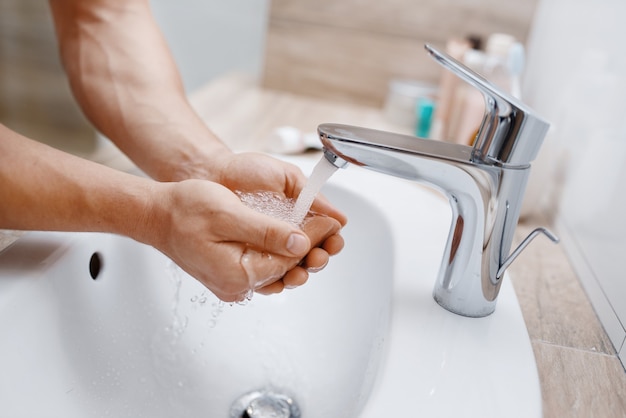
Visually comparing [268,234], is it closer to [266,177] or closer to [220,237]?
[220,237]

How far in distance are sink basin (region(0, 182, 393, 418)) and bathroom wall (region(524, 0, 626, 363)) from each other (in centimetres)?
20

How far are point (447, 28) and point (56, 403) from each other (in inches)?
37.4

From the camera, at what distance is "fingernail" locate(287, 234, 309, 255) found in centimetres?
45

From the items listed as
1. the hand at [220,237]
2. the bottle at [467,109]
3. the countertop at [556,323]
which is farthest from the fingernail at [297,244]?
the bottle at [467,109]

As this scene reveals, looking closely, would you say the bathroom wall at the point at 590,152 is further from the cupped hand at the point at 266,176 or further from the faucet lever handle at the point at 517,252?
the cupped hand at the point at 266,176

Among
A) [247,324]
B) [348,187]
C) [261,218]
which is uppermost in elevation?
[261,218]

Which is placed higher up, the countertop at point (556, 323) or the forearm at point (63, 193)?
the forearm at point (63, 193)

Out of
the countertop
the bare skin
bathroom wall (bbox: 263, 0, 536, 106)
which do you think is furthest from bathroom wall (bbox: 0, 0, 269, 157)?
the bare skin

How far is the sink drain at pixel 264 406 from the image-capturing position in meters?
0.57

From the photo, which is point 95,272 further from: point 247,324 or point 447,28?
point 447,28

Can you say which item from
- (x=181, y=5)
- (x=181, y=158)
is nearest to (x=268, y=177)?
(x=181, y=158)

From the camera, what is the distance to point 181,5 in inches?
58.8

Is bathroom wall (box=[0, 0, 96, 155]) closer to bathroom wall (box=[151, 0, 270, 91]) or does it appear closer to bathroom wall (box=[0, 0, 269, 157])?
bathroom wall (box=[0, 0, 269, 157])

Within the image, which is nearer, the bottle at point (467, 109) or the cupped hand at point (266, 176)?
the cupped hand at point (266, 176)
